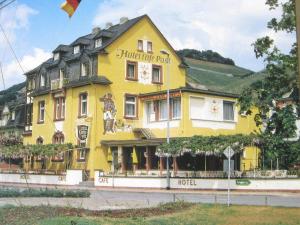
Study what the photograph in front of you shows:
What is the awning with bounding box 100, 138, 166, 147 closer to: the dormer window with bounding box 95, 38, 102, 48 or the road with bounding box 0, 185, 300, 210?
the dormer window with bounding box 95, 38, 102, 48

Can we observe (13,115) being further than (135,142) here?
Yes

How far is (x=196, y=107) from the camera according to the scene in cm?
4991

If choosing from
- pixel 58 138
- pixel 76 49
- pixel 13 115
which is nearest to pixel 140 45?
pixel 76 49

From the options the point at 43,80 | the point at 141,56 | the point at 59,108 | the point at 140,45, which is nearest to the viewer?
the point at 141,56

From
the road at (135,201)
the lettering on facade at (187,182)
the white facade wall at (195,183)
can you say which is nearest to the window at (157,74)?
the white facade wall at (195,183)

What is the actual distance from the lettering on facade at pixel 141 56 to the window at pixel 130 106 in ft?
12.9

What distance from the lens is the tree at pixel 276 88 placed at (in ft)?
74.8

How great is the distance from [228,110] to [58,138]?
57.0 ft

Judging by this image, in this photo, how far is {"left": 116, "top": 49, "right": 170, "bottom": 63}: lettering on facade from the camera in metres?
54.5

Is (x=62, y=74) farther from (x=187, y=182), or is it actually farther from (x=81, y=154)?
(x=187, y=182)

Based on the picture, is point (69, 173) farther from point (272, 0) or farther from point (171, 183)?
point (272, 0)

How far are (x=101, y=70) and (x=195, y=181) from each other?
58.7 feet

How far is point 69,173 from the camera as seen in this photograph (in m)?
50.1

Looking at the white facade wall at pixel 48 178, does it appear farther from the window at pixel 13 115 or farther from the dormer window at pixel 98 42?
the window at pixel 13 115
